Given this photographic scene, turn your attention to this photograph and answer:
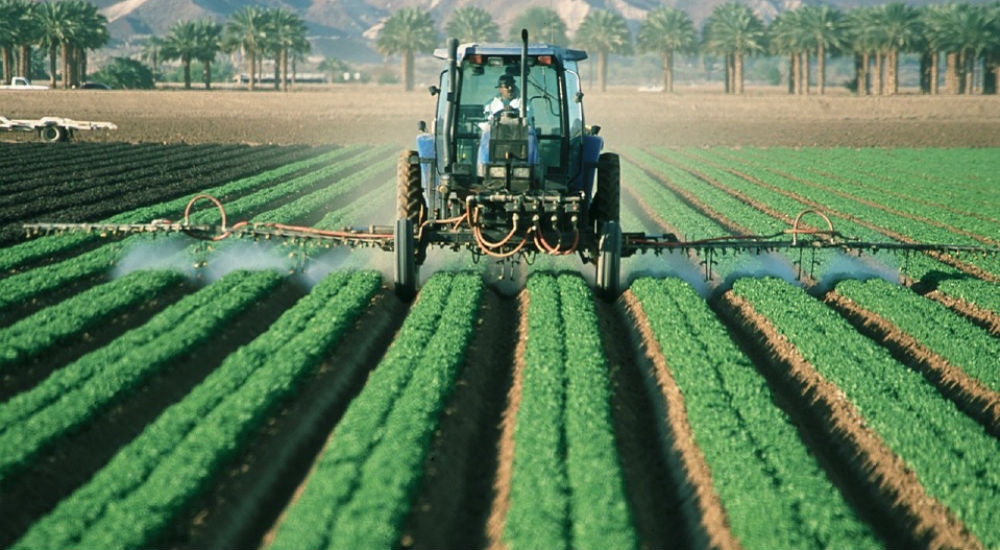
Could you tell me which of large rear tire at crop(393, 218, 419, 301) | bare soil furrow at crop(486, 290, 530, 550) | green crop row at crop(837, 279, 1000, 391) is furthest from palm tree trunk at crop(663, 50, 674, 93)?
bare soil furrow at crop(486, 290, 530, 550)

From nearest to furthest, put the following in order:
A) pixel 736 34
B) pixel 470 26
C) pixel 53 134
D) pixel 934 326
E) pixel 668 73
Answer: pixel 934 326, pixel 53 134, pixel 736 34, pixel 668 73, pixel 470 26

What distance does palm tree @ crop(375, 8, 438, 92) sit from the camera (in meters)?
94.2

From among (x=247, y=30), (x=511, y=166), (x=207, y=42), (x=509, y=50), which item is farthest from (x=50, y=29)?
(x=511, y=166)

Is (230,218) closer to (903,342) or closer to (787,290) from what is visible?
(787,290)

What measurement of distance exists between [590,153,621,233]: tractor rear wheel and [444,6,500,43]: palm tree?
3378 inches

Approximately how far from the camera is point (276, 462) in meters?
8.05

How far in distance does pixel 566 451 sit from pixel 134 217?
13.9 meters

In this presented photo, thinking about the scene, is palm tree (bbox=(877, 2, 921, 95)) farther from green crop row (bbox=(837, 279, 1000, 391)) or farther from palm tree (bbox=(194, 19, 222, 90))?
green crop row (bbox=(837, 279, 1000, 391))

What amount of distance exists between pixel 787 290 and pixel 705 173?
58.7ft

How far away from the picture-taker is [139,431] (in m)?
8.66

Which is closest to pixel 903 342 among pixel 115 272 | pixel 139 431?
pixel 139 431

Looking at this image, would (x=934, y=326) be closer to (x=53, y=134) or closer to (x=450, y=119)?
(x=450, y=119)

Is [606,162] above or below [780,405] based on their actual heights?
above

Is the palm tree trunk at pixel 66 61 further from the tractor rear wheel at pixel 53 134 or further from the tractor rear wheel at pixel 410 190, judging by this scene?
the tractor rear wheel at pixel 410 190
